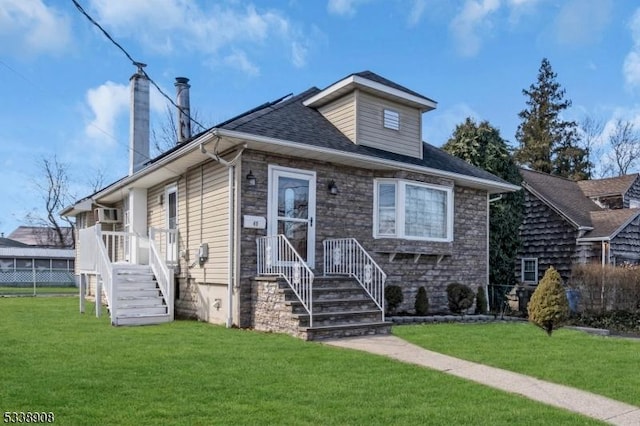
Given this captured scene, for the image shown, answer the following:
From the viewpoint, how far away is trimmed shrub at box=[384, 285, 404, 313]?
1142 cm

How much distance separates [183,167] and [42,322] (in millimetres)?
4218

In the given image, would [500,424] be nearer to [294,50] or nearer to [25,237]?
[294,50]

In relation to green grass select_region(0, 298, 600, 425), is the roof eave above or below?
above

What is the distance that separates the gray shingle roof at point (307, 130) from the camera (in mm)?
10188

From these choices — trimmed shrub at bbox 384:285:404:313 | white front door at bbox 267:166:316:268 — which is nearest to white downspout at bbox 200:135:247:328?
white front door at bbox 267:166:316:268

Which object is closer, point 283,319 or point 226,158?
point 283,319

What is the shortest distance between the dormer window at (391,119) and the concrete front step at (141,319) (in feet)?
21.3

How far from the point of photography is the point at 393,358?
6.82m

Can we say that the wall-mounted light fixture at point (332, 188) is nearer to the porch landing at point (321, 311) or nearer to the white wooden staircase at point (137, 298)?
the porch landing at point (321, 311)

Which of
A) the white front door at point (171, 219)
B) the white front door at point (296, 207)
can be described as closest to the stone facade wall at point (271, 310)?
the white front door at point (296, 207)

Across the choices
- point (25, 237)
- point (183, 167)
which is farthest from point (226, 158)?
point (25, 237)

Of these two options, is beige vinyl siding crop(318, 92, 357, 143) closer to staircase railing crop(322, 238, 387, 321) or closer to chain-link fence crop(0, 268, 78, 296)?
staircase railing crop(322, 238, 387, 321)

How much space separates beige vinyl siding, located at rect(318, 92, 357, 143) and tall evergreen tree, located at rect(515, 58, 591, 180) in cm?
2865

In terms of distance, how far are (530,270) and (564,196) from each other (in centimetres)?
364
